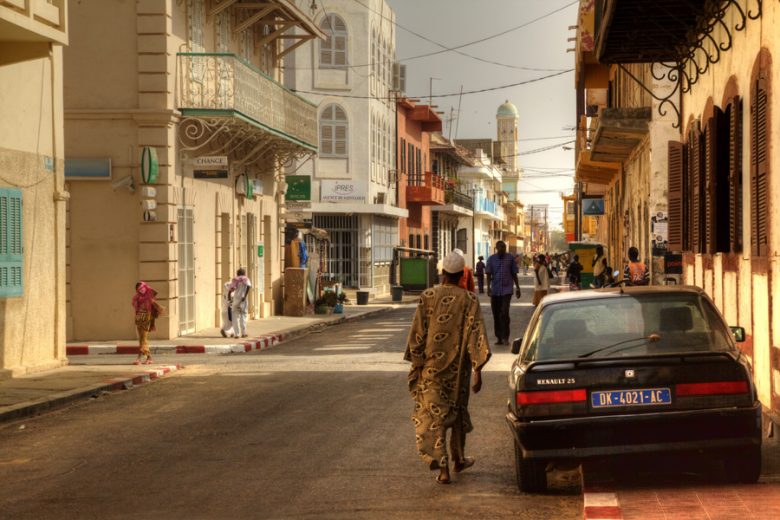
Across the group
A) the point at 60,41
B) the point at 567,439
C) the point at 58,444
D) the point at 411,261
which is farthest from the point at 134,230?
the point at 411,261

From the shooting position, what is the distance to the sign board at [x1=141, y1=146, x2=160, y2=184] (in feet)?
83.4

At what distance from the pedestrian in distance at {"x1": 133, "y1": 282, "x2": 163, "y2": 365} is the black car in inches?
525

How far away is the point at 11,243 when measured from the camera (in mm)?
17953

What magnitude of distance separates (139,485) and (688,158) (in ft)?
34.4

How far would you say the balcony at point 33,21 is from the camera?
16172mm

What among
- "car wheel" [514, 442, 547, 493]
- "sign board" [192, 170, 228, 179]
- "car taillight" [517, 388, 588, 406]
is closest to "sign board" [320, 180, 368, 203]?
"sign board" [192, 170, 228, 179]

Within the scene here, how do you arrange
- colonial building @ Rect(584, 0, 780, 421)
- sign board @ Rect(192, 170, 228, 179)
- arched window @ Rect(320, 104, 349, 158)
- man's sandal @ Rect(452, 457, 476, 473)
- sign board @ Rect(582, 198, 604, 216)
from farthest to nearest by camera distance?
arched window @ Rect(320, 104, 349, 158) < sign board @ Rect(582, 198, 604, 216) < sign board @ Rect(192, 170, 228, 179) < colonial building @ Rect(584, 0, 780, 421) < man's sandal @ Rect(452, 457, 476, 473)

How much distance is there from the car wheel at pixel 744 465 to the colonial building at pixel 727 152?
2770 mm

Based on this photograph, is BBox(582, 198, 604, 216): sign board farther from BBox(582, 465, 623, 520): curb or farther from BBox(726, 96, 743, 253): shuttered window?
BBox(582, 465, 623, 520): curb

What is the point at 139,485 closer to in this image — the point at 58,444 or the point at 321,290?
the point at 58,444

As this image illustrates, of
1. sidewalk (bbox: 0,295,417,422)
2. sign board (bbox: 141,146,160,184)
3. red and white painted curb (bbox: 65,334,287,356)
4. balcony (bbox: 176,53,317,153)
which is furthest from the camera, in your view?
balcony (bbox: 176,53,317,153)

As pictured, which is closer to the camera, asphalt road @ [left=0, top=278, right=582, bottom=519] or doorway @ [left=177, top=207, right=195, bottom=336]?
Answer: asphalt road @ [left=0, top=278, right=582, bottom=519]

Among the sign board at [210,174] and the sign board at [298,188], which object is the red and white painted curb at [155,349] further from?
the sign board at [298,188]

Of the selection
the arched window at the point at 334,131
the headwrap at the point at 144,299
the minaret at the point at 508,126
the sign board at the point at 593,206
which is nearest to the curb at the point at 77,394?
the headwrap at the point at 144,299
